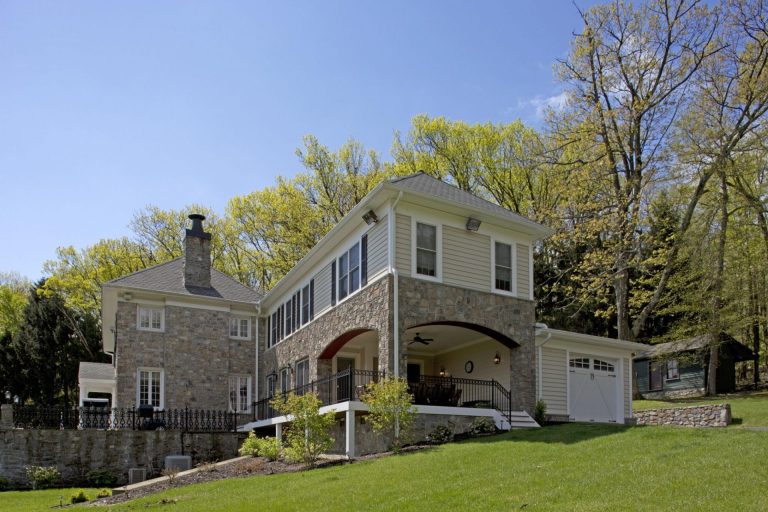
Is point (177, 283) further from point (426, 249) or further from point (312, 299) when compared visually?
point (426, 249)

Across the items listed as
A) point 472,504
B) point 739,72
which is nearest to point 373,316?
point 472,504

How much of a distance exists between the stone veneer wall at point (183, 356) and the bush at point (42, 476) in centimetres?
466

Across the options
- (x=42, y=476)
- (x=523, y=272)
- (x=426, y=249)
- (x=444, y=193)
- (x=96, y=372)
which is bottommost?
(x=42, y=476)

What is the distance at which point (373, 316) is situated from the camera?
16.1 m

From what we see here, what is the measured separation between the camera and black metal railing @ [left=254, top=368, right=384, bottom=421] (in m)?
15.6

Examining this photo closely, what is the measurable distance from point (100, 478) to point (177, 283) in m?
8.40

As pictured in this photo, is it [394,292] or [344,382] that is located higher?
[394,292]

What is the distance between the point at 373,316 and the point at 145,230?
24.8m

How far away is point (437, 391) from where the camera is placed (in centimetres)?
1585

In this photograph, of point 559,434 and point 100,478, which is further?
point 100,478

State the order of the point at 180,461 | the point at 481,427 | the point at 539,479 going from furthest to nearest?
the point at 180,461 → the point at 481,427 → the point at 539,479

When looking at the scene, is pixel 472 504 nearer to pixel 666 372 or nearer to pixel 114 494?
pixel 114 494

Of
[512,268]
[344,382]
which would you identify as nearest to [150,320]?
[344,382]

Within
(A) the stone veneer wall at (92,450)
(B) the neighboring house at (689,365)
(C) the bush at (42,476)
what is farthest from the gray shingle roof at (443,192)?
(B) the neighboring house at (689,365)
